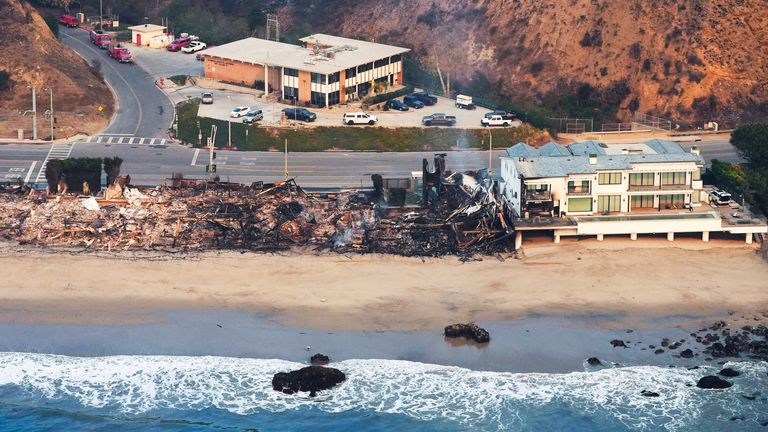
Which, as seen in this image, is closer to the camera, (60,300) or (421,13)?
(60,300)

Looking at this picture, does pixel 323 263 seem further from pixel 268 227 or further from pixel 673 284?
pixel 673 284

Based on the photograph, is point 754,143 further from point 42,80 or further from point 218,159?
point 42,80

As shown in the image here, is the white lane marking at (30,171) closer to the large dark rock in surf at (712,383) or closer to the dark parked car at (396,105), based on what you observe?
the dark parked car at (396,105)

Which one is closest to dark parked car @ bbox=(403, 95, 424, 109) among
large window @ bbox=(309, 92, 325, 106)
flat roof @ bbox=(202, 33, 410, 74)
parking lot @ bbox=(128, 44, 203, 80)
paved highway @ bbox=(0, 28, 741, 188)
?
flat roof @ bbox=(202, 33, 410, 74)

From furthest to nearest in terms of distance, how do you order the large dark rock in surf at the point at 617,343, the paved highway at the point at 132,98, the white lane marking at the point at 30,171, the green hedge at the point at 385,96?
the green hedge at the point at 385,96
the paved highway at the point at 132,98
the white lane marking at the point at 30,171
the large dark rock in surf at the point at 617,343

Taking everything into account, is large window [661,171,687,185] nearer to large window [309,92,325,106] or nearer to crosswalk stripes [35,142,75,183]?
large window [309,92,325,106]

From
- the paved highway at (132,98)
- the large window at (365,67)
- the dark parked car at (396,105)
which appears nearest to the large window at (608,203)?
the dark parked car at (396,105)

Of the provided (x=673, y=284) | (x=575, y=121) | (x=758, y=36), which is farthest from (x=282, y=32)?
(x=673, y=284)
